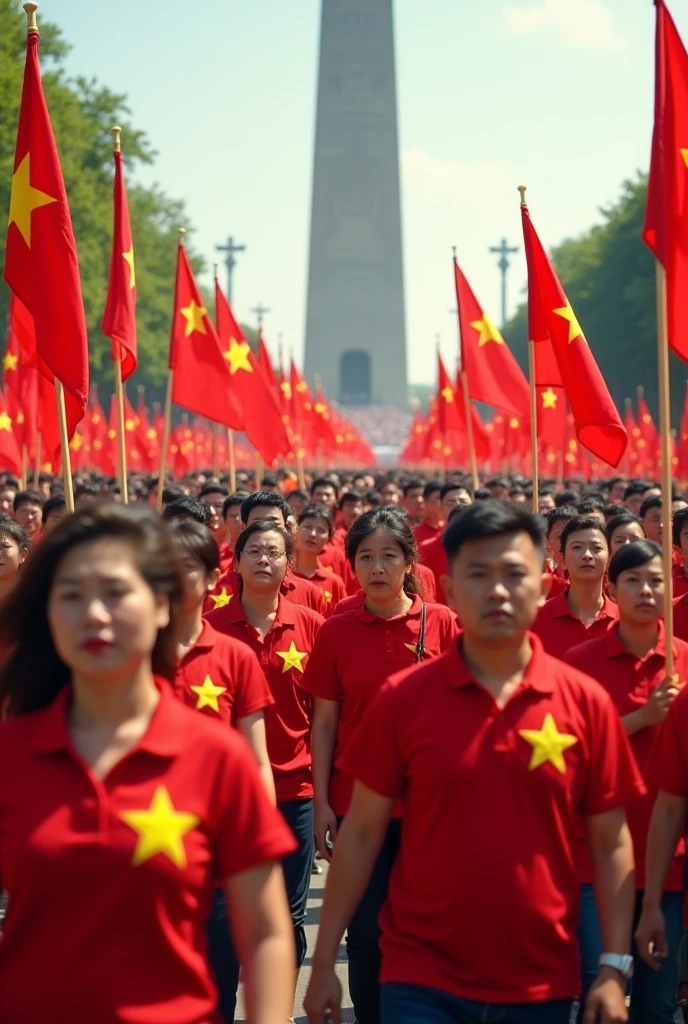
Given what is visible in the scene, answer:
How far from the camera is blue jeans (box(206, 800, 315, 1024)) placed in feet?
13.9

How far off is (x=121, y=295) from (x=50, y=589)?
272 inches

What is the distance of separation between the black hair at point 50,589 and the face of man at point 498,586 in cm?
59

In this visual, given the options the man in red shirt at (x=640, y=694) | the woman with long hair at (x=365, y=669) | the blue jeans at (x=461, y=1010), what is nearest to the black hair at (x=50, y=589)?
the blue jeans at (x=461, y=1010)

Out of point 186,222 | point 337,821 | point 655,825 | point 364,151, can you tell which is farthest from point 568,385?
point 364,151

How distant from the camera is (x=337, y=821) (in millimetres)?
5004

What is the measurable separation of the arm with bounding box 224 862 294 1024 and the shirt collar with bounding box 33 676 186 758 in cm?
24

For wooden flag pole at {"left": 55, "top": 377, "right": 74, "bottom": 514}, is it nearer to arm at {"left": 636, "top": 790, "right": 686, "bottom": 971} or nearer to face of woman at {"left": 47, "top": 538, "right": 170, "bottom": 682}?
arm at {"left": 636, "top": 790, "right": 686, "bottom": 971}

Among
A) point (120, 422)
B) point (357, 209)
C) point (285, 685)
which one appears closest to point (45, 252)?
point (120, 422)

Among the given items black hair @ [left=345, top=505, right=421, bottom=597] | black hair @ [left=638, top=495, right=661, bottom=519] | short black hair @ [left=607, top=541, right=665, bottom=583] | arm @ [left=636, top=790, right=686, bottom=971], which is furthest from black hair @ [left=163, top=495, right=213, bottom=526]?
black hair @ [left=638, top=495, right=661, bottom=519]

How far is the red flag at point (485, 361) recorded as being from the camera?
490 inches

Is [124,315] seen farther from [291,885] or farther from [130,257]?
[291,885]

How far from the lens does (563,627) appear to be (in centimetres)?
550

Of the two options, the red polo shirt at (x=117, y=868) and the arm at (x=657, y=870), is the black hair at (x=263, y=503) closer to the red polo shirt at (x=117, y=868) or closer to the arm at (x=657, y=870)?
the arm at (x=657, y=870)

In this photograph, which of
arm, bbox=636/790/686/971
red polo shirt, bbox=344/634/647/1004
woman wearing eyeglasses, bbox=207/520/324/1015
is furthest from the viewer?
woman wearing eyeglasses, bbox=207/520/324/1015
